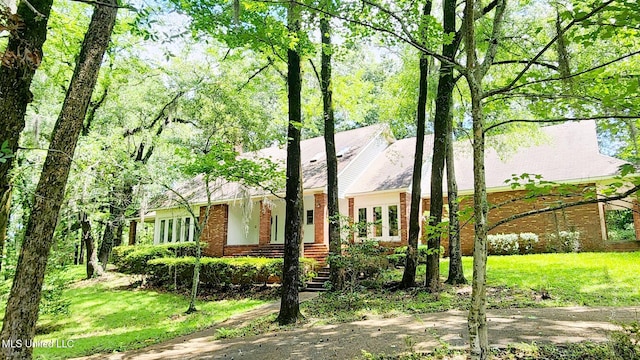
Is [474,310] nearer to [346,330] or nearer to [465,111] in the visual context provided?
[346,330]

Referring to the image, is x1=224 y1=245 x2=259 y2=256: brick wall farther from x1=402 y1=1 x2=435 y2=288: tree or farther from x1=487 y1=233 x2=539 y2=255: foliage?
x1=487 y1=233 x2=539 y2=255: foliage

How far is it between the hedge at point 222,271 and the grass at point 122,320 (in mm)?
896

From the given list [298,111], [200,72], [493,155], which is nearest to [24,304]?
[298,111]

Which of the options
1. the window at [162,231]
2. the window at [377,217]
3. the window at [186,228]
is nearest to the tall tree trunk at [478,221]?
the window at [377,217]

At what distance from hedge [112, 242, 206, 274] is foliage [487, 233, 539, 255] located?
12.0 m

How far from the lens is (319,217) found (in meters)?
17.2

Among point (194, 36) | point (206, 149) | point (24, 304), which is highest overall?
point (194, 36)

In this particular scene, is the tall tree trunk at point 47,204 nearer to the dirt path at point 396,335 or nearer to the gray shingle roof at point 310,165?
the dirt path at point 396,335

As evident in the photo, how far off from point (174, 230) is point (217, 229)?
3851mm

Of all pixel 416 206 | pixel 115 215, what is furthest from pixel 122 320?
pixel 416 206

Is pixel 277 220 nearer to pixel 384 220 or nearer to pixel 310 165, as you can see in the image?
pixel 310 165

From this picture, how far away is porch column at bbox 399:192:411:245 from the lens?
17.1 metres

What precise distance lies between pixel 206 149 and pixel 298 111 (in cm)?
478

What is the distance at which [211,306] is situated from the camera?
12.2 m
